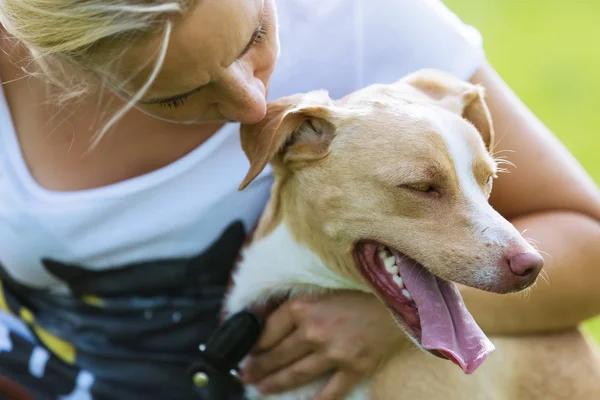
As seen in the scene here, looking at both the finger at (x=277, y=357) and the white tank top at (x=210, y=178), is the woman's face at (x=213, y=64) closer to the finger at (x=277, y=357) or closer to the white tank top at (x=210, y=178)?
the white tank top at (x=210, y=178)

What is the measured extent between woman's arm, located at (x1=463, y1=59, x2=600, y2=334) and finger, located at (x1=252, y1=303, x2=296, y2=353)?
0.42 metres

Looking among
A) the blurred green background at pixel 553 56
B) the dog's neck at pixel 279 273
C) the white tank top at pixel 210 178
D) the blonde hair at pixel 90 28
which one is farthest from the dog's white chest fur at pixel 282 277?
the blurred green background at pixel 553 56

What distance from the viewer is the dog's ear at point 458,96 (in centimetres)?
211

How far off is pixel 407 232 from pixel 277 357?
0.52m

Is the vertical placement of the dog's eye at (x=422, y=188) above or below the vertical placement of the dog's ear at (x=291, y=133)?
below

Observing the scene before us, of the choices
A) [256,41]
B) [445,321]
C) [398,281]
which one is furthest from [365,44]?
[445,321]

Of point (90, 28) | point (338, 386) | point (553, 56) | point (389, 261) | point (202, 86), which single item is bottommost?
point (553, 56)

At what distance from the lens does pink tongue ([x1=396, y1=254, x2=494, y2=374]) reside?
73.0 inches

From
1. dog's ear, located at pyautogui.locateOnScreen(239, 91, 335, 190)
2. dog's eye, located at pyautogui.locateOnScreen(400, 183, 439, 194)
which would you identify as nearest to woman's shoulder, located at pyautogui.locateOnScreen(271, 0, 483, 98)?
dog's ear, located at pyautogui.locateOnScreen(239, 91, 335, 190)

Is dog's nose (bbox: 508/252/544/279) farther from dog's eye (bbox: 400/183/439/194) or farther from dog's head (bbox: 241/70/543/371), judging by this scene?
dog's eye (bbox: 400/183/439/194)

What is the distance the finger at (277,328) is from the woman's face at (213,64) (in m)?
0.49

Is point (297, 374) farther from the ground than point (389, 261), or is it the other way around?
point (389, 261)

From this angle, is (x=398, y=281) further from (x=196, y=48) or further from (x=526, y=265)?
(x=196, y=48)

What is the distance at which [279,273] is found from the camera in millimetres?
2258
